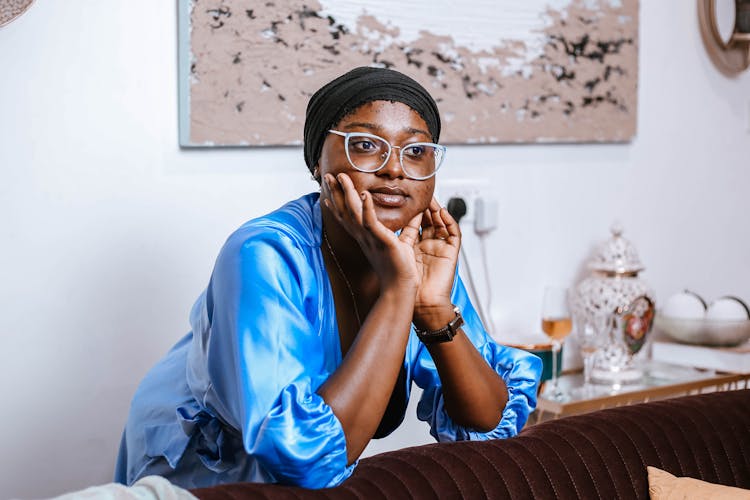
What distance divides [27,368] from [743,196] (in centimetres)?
232

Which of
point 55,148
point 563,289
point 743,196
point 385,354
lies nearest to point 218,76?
point 55,148

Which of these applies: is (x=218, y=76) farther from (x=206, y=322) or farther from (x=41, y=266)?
(x=206, y=322)

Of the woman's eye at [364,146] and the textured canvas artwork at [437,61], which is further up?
the textured canvas artwork at [437,61]

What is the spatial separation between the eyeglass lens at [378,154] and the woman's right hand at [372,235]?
0.03 metres

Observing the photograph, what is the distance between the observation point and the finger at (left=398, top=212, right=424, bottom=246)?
4.66 feet

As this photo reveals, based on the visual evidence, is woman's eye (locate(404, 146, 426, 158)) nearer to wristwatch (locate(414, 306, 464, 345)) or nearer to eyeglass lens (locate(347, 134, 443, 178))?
eyeglass lens (locate(347, 134, 443, 178))

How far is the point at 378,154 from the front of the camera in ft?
4.50

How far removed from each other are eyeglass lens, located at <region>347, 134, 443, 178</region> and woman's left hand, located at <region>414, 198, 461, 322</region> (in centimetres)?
14

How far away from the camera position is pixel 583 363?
2.67m

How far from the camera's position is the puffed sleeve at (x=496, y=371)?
1541 millimetres

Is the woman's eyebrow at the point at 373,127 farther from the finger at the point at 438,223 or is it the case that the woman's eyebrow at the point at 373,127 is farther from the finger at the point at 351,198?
the finger at the point at 438,223

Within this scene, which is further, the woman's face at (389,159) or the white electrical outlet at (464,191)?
the white electrical outlet at (464,191)

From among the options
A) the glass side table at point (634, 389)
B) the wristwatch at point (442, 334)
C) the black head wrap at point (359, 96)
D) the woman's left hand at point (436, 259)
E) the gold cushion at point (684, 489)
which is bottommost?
the glass side table at point (634, 389)

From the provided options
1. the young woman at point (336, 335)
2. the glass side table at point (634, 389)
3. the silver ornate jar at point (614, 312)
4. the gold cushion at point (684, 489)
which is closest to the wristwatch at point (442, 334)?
the young woman at point (336, 335)
